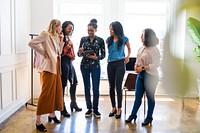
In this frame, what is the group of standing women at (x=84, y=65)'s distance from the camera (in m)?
2.94

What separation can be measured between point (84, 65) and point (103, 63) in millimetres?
1658

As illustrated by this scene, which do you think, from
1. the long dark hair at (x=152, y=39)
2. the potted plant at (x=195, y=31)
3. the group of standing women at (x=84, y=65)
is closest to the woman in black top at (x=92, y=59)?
the group of standing women at (x=84, y=65)

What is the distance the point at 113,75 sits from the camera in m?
3.48

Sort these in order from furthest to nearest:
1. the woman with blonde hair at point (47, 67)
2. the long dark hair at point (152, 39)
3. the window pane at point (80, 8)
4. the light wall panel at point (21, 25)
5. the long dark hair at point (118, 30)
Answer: the window pane at point (80, 8) < the light wall panel at point (21, 25) < the long dark hair at point (118, 30) < the woman with blonde hair at point (47, 67) < the long dark hair at point (152, 39)

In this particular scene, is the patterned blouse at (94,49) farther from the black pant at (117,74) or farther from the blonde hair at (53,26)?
the blonde hair at (53,26)

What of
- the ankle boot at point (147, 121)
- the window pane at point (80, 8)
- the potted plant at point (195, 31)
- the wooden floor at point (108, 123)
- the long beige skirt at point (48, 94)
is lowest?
the wooden floor at point (108, 123)

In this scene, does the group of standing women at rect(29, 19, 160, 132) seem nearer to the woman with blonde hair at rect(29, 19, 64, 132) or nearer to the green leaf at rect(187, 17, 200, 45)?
the woman with blonde hair at rect(29, 19, 64, 132)

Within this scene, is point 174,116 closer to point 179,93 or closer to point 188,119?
point 188,119

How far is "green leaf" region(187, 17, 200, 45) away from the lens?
371mm

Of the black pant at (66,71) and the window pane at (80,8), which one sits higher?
the window pane at (80,8)

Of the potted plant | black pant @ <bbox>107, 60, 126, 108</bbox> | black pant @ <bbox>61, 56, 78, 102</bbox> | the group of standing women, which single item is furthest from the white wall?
the potted plant

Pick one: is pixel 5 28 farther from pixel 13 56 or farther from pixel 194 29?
pixel 194 29

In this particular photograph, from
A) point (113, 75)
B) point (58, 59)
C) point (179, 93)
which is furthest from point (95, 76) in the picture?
point (179, 93)

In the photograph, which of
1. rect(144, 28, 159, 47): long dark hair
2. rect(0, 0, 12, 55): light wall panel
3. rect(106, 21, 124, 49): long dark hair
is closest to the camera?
rect(144, 28, 159, 47): long dark hair
